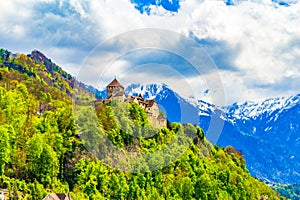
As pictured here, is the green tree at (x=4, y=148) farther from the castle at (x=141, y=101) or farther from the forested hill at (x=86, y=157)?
the castle at (x=141, y=101)

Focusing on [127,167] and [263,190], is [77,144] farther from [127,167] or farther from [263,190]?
[263,190]

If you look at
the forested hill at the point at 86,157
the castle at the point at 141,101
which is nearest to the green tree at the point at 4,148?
the forested hill at the point at 86,157

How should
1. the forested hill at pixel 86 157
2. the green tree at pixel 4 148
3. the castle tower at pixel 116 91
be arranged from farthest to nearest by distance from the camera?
1. the castle tower at pixel 116 91
2. the forested hill at pixel 86 157
3. the green tree at pixel 4 148

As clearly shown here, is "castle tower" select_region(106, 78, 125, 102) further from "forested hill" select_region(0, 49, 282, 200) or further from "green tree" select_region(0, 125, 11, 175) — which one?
Result: "green tree" select_region(0, 125, 11, 175)

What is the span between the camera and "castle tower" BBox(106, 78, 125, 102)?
71.9 metres

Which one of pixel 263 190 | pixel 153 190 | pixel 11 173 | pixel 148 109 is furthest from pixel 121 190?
pixel 263 190

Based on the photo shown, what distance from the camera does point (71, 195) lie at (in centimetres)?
4916

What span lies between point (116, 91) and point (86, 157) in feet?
58.4

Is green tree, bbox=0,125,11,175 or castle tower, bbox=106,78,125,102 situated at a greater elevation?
castle tower, bbox=106,78,125,102

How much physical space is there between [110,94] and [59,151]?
800 inches

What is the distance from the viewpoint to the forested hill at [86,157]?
2015 inches

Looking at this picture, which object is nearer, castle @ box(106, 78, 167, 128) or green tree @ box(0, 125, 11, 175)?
green tree @ box(0, 125, 11, 175)

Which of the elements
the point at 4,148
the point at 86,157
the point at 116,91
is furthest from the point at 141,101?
the point at 4,148

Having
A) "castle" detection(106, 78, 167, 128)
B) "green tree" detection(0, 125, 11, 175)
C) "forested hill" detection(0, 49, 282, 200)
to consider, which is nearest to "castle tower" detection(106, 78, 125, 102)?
"castle" detection(106, 78, 167, 128)
